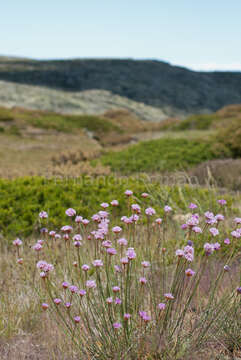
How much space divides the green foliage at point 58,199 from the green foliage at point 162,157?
4159 mm

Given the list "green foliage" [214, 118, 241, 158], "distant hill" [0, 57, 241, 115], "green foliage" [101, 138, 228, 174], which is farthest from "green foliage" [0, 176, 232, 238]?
"distant hill" [0, 57, 241, 115]

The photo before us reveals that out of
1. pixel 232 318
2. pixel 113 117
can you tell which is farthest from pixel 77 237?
pixel 113 117

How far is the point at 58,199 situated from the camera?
5004 millimetres

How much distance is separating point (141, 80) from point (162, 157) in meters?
45.6

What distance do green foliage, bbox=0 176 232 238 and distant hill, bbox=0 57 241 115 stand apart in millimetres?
42297

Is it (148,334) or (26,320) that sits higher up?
(148,334)

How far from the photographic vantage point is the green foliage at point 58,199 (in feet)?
14.5

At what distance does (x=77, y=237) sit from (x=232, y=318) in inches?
43.0

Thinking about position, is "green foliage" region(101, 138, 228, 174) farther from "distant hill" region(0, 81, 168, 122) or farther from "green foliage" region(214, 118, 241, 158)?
"distant hill" region(0, 81, 168, 122)

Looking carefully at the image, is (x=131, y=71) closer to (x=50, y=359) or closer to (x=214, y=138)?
(x=214, y=138)

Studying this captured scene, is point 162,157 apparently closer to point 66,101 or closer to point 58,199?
point 58,199

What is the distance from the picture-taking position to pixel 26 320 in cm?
256

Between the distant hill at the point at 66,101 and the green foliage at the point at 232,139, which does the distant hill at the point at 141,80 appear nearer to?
the distant hill at the point at 66,101

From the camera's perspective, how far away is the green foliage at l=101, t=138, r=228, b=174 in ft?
32.8
